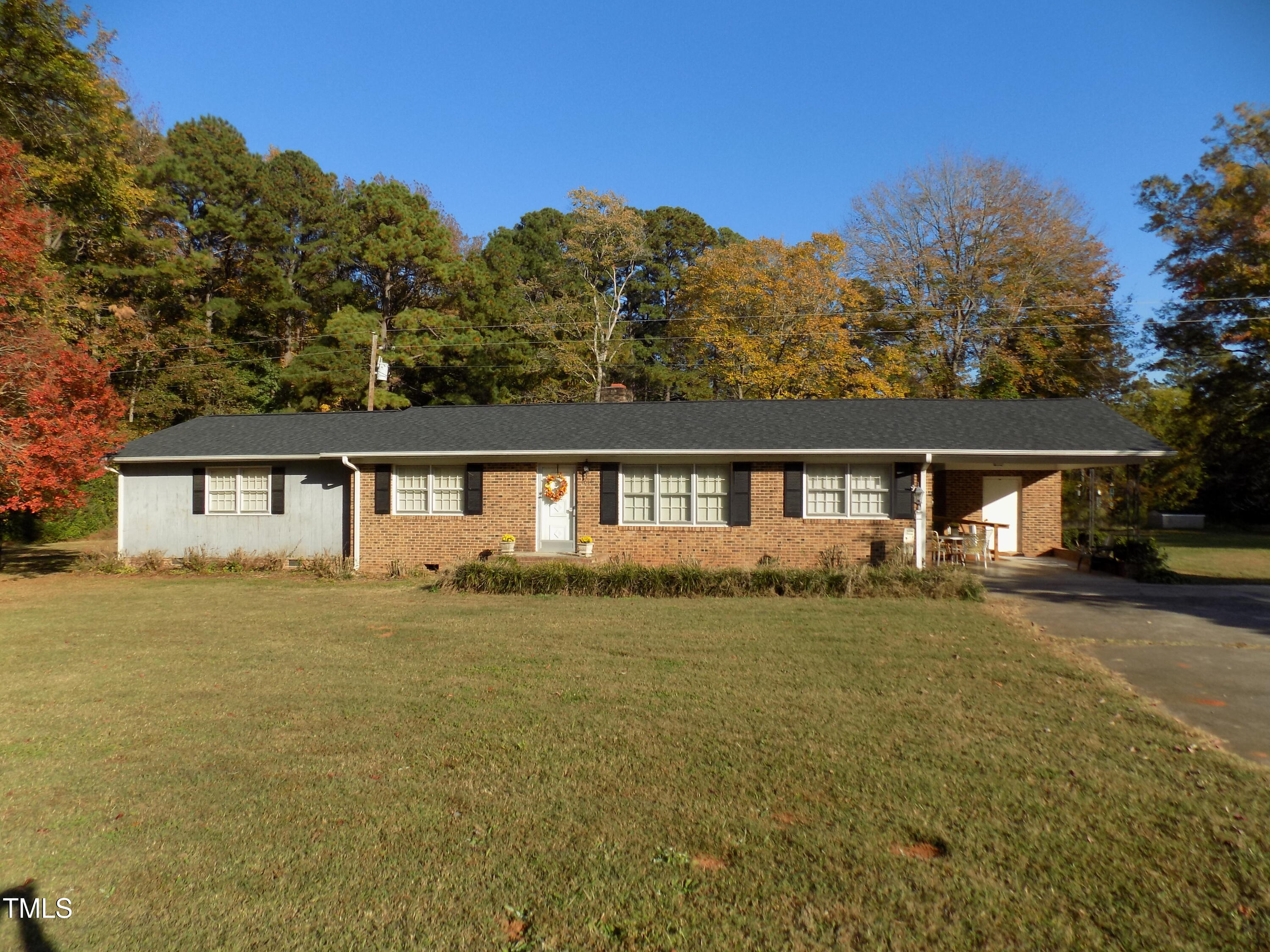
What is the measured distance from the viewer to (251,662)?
7965mm

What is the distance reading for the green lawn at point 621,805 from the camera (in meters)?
3.16

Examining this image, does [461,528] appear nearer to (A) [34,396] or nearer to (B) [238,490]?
(B) [238,490]

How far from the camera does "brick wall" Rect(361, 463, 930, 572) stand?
1516 cm

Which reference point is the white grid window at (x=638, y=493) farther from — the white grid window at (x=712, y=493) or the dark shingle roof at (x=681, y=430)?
the white grid window at (x=712, y=493)

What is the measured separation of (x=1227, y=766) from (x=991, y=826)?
2027 millimetres

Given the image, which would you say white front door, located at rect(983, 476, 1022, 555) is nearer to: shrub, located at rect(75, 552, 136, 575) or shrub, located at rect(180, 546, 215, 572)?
shrub, located at rect(180, 546, 215, 572)

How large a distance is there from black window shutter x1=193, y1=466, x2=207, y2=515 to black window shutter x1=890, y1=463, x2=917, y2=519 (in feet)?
49.4

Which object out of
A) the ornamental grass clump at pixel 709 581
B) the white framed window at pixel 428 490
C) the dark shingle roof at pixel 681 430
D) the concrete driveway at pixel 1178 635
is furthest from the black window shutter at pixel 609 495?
the concrete driveway at pixel 1178 635

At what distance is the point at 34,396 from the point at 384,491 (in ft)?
21.2

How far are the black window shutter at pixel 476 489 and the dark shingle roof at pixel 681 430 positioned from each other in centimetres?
53

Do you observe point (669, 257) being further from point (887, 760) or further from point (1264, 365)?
point (887, 760)

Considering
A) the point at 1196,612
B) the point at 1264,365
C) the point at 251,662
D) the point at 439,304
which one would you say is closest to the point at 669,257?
the point at 439,304

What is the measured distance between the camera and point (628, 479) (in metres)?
16.0

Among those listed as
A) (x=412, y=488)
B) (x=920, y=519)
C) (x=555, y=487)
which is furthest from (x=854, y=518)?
(x=412, y=488)
